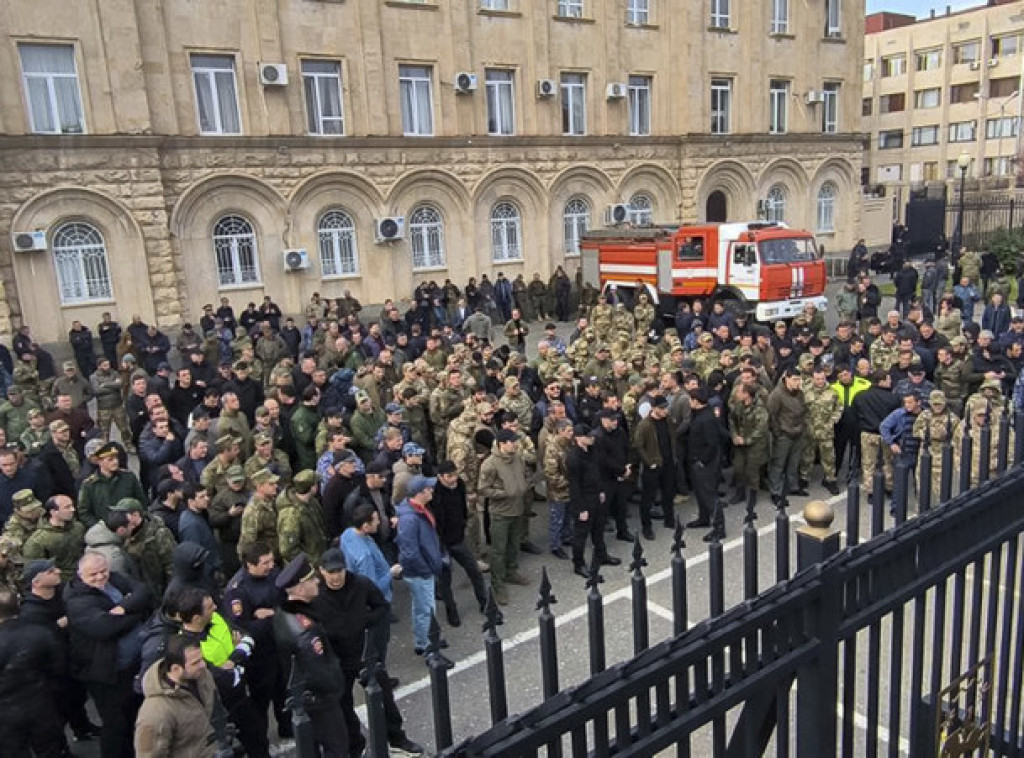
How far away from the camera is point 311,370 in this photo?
462 inches

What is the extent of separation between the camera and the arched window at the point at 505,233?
26.5 metres

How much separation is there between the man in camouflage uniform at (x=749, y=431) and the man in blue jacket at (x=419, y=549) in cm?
476

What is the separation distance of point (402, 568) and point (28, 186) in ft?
57.5

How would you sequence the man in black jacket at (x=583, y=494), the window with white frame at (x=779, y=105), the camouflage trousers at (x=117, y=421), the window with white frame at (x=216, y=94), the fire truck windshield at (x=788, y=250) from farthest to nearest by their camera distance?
the window with white frame at (x=779, y=105)
the window with white frame at (x=216, y=94)
the fire truck windshield at (x=788, y=250)
the camouflage trousers at (x=117, y=421)
the man in black jacket at (x=583, y=494)

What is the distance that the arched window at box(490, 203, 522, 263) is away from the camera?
26.5 meters

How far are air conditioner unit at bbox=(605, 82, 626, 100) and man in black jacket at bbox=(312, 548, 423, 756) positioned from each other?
25199mm

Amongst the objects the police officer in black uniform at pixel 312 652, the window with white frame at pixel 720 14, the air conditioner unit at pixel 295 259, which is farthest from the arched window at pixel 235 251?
A: the window with white frame at pixel 720 14

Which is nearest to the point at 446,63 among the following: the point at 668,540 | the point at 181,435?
the point at 181,435

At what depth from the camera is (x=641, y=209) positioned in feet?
96.7

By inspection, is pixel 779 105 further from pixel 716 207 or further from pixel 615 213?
pixel 615 213

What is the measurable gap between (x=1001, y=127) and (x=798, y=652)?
209 ft

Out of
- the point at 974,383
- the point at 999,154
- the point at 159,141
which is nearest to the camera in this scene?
the point at 974,383

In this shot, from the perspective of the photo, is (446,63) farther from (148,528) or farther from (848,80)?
(148,528)

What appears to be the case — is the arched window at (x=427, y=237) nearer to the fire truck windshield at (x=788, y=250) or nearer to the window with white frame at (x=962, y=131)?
the fire truck windshield at (x=788, y=250)
